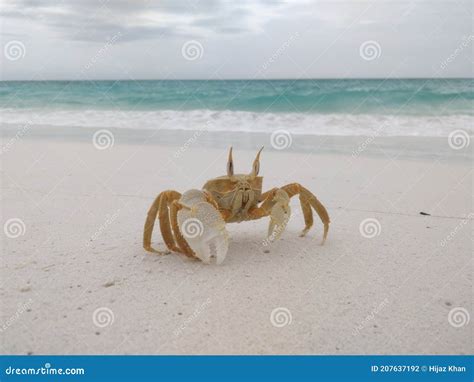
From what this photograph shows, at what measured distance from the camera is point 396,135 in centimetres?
1274

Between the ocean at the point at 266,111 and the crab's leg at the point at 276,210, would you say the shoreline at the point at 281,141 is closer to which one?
the ocean at the point at 266,111

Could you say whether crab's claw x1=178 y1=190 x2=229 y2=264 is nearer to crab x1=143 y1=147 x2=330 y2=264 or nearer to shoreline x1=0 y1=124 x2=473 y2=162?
crab x1=143 y1=147 x2=330 y2=264

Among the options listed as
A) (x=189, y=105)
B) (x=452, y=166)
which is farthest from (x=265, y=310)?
(x=189, y=105)

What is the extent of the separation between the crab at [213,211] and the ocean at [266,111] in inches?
383

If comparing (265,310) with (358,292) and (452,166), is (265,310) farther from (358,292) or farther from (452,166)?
(452,166)

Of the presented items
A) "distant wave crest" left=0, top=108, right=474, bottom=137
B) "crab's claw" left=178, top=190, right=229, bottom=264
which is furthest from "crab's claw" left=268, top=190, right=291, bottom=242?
"distant wave crest" left=0, top=108, right=474, bottom=137

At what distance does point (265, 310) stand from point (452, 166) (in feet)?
21.0

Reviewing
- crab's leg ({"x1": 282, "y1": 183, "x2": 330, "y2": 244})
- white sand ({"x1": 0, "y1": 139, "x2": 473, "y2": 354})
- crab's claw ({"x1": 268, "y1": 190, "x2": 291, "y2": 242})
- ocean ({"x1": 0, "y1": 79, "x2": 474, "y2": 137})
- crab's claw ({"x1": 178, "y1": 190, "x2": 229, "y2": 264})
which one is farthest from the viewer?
ocean ({"x1": 0, "y1": 79, "x2": 474, "y2": 137})

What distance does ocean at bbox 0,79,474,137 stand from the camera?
607 inches

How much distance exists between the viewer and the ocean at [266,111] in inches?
607

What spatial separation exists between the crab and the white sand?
216 millimetres

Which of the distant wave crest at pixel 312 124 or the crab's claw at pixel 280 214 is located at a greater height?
the distant wave crest at pixel 312 124

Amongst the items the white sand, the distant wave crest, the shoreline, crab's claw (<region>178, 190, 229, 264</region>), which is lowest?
the white sand

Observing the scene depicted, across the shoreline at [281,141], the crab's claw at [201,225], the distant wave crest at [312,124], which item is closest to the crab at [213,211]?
the crab's claw at [201,225]
